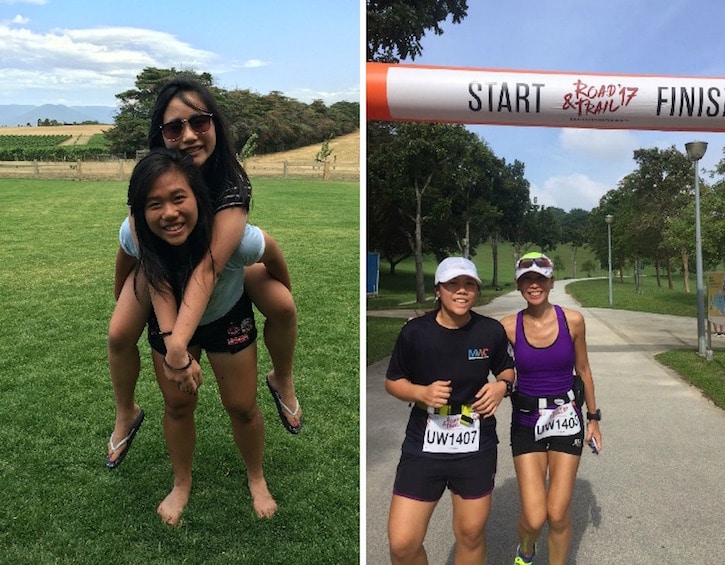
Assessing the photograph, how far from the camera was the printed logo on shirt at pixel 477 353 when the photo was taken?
148cm

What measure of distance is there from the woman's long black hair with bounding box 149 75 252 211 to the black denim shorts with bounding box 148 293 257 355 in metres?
0.34

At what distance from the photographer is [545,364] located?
155 centimetres

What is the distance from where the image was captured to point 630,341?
78.7 inches

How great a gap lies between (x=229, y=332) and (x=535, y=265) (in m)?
0.79

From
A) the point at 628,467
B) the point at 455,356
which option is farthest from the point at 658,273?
the point at 455,356

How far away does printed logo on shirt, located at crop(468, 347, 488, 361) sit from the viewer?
1.48 meters

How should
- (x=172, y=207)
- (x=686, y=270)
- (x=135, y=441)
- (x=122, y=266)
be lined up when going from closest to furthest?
(x=172, y=207) < (x=122, y=266) < (x=686, y=270) < (x=135, y=441)

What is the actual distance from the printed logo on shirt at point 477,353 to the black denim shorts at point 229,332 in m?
0.57

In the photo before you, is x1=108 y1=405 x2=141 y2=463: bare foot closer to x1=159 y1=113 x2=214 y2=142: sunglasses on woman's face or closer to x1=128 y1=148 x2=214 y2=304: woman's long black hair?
x1=128 y1=148 x2=214 y2=304: woman's long black hair

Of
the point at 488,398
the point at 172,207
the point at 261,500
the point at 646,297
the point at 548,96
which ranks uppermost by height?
the point at 548,96

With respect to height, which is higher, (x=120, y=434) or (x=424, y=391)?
(x=424, y=391)

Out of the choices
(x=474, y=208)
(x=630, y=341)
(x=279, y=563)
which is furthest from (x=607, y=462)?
(x=279, y=563)

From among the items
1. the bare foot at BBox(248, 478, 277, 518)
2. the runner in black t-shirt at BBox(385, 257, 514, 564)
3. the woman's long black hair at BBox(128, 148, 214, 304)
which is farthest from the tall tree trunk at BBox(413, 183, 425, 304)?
the bare foot at BBox(248, 478, 277, 518)

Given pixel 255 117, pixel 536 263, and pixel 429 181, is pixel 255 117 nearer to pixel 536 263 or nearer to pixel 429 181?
pixel 429 181
